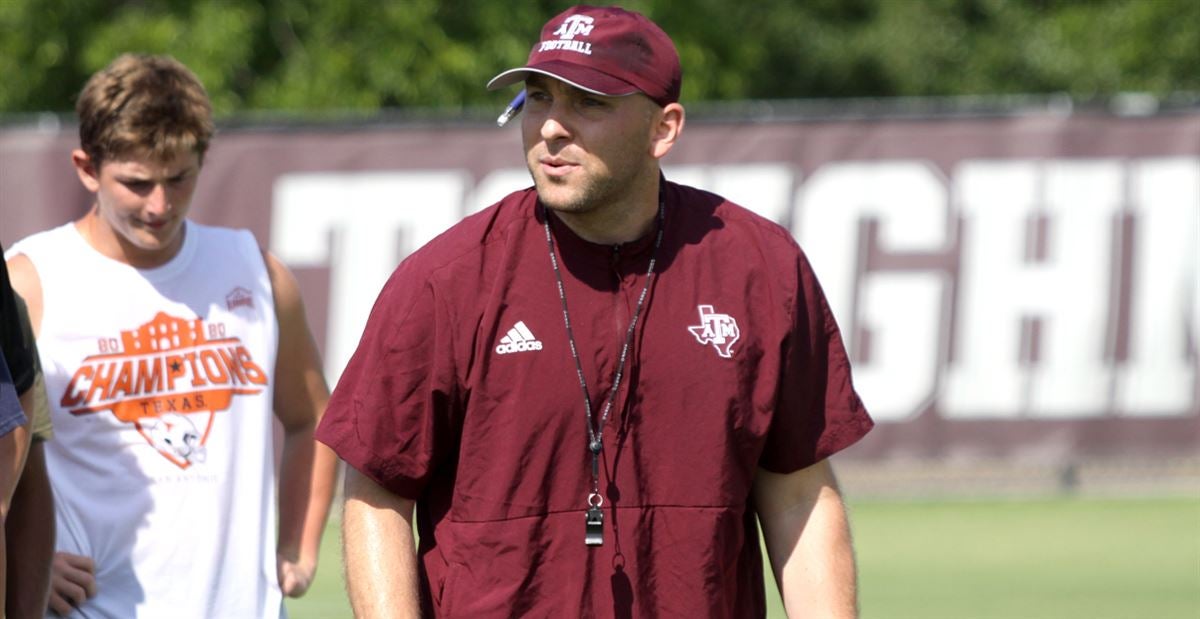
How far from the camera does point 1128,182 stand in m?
13.1

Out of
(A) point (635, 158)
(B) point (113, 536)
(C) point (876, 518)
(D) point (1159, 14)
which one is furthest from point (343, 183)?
(D) point (1159, 14)

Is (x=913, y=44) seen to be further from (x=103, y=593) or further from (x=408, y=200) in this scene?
(x=103, y=593)

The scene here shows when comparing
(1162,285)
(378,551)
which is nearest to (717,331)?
(378,551)

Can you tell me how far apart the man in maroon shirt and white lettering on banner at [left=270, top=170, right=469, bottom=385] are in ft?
30.2

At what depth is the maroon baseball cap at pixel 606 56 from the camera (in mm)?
3791

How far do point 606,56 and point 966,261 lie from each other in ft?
31.5

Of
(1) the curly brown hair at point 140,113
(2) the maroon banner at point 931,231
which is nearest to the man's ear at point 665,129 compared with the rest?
(1) the curly brown hair at point 140,113

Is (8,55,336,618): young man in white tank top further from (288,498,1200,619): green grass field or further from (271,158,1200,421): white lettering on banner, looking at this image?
(271,158,1200,421): white lettering on banner

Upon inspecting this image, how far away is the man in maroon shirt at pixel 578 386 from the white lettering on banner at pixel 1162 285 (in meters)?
9.51

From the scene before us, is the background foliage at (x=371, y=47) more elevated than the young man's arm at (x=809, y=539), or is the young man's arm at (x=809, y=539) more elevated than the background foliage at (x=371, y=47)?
the background foliage at (x=371, y=47)

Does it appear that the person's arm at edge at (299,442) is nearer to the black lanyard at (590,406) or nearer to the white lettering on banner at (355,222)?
the black lanyard at (590,406)

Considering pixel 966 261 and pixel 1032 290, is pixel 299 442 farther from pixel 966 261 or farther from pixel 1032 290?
pixel 1032 290

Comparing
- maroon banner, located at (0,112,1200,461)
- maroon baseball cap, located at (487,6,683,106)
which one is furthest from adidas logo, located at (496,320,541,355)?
maroon banner, located at (0,112,1200,461)

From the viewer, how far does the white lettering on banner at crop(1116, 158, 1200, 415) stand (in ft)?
42.4
